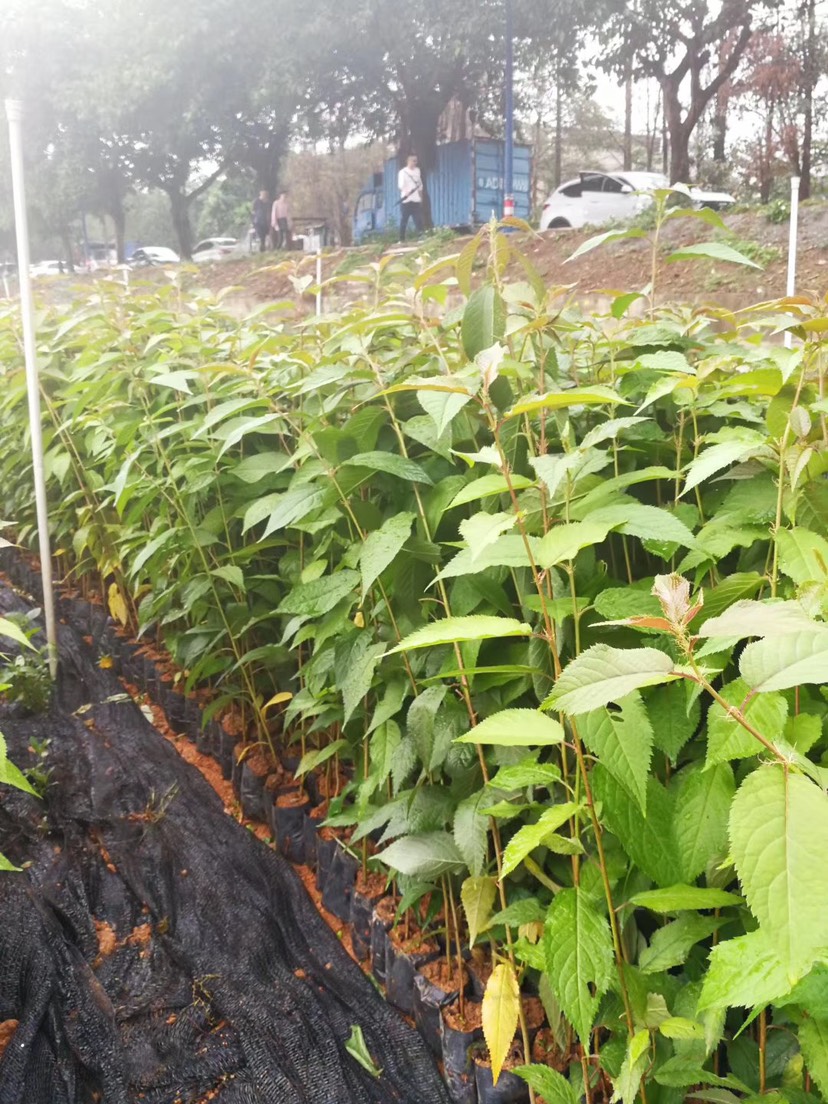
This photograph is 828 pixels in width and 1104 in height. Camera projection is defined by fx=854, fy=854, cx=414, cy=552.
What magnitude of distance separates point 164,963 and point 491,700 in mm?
1124

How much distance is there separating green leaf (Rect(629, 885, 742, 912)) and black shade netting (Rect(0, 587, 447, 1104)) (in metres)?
0.81

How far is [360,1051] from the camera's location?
5.37ft

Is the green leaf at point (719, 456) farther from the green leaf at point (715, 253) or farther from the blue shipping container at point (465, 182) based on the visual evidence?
the blue shipping container at point (465, 182)

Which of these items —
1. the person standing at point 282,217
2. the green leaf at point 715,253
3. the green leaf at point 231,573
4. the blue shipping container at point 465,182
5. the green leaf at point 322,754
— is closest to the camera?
the green leaf at point 715,253

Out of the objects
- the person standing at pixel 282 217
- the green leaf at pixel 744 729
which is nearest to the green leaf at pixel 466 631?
the green leaf at pixel 744 729

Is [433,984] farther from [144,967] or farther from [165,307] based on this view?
[165,307]

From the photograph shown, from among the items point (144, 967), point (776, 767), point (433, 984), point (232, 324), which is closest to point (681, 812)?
point (776, 767)

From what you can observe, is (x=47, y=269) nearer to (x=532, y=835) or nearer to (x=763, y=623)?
(x=532, y=835)

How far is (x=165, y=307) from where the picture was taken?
9.00 feet

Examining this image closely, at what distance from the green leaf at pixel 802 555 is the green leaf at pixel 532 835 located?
360 mm

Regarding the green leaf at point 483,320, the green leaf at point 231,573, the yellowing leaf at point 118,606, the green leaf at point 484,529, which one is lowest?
the yellowing leaf at point 118,606

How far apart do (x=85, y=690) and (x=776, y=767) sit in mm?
2915

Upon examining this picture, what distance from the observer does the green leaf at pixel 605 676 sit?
2.15 feet

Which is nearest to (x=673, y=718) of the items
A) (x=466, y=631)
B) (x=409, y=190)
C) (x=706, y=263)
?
(x=466, y=631)
